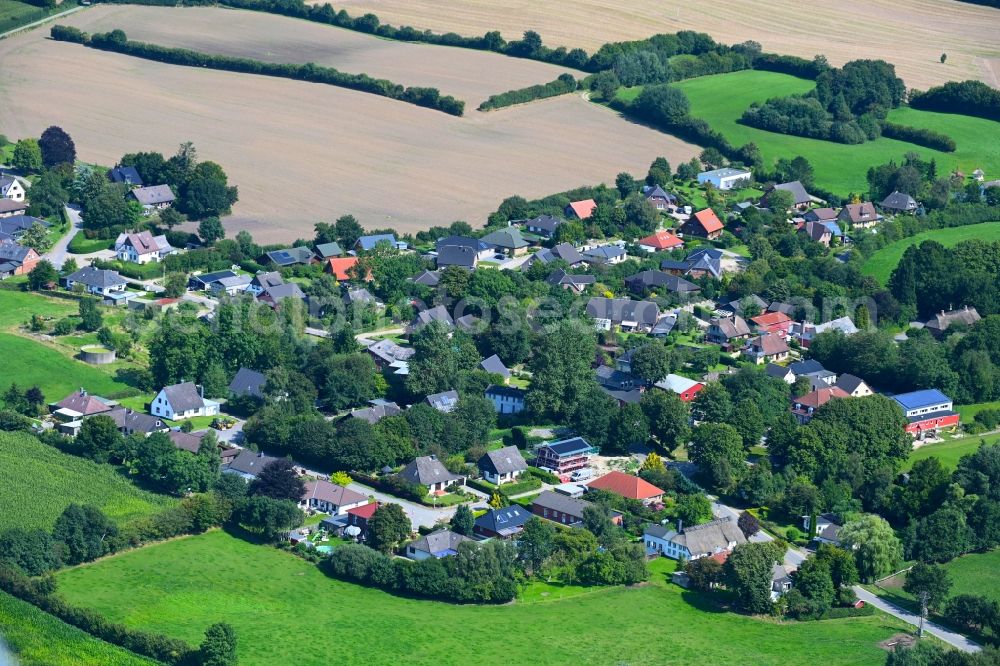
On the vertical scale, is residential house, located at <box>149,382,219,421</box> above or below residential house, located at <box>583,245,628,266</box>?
below

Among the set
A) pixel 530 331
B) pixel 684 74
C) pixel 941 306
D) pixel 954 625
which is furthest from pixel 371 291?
pixel 684 74

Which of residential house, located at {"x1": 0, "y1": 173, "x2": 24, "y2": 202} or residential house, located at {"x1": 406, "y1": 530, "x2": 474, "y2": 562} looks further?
residential house, located at {"x1": 0, "y1": 173, "x2": 24, "y2": 202}

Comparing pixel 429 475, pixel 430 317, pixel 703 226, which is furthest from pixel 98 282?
pixel 703 226

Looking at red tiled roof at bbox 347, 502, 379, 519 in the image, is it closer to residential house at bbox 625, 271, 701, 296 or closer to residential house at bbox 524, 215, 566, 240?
residential house at bbox 625, 271, 701, 296

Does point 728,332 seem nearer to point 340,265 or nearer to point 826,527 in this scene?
point 826,527

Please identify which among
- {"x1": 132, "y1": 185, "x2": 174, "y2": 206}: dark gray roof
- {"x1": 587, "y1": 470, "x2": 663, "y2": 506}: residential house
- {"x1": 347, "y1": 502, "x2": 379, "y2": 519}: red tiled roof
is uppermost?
{"x1": 132, "y1": 185, "x2": 174, "y2": 206}: dark gray roof

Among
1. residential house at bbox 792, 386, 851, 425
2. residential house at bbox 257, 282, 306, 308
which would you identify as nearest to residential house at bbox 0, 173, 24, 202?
residential house at bbox 257, 282, 306, 308

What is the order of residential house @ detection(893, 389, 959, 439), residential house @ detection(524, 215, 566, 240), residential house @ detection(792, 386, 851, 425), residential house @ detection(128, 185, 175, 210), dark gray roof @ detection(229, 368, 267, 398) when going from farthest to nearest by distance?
residential house @ detection(128, 185, 175, 210), residential house @ detection(524, 215, 566, 240), residential house @ detection(792, 386, 851, 425), residential house @ detection(893, 389, 959, 439), dark gray roof @ detection(229, 368, 267, 398)
